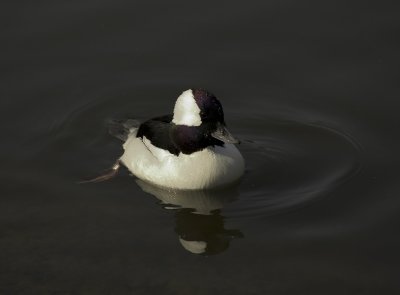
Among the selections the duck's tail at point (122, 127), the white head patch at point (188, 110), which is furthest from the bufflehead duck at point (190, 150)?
the duck's tail at point (122, 127)

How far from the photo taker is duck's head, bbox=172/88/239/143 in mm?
9344

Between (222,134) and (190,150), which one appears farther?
(190,150)

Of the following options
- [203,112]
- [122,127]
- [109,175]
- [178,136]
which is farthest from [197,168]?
[122,127]

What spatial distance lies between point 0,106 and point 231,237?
3.91 m

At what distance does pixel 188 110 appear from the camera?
944 cm

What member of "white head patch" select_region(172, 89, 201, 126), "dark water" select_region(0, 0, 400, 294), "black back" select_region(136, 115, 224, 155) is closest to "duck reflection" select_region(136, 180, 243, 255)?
"dark water" select_region(0, 0, 400, 294)

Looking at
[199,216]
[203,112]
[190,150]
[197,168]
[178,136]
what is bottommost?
[199,216]

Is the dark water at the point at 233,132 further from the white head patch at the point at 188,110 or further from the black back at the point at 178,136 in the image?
the white head patch at the point at 188,110

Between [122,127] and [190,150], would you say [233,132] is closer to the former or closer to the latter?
[190,150]

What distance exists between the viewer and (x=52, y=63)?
1188 cm

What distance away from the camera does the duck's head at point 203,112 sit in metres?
9.34

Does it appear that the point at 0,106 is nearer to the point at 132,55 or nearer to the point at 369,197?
the point at 132,55

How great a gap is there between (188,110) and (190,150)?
0.53 metres

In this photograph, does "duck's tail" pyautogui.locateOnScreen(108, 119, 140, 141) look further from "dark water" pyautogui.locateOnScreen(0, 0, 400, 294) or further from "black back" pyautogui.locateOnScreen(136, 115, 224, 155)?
"black back" pyautogui.locateOnScreen(136, 115, 224, 155)
